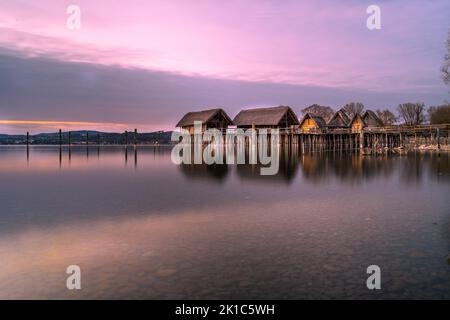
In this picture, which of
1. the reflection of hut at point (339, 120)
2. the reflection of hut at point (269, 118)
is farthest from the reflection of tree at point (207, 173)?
the reflection of hut at point (339, 120)

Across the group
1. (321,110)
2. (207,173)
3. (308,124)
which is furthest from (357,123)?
(321,110)

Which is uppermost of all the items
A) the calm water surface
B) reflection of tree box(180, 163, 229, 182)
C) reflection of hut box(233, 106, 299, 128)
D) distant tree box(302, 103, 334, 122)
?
distant tree box(302, 103, 334, 122)

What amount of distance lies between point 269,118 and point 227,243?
5447 cm

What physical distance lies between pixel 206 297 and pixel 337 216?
688 centimetres

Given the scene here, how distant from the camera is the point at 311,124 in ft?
204

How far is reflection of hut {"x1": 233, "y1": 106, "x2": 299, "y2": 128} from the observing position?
6038 cm

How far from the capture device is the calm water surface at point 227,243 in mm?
6078

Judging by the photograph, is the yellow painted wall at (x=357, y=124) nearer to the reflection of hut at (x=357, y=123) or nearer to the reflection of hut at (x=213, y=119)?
the reflection of hut at (x=357, y=123)

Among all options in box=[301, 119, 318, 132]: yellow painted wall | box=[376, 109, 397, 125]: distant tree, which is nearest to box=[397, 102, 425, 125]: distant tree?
box=[376, 109, 397, 125]: distant tree

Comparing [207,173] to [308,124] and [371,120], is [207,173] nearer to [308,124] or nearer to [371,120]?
[308,124]

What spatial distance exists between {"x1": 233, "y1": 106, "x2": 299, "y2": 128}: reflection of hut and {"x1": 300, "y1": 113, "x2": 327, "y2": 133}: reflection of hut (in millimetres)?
1916

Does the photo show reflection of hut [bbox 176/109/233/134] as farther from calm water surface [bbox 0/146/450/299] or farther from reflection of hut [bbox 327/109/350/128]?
calm water surface [bbox 0/146/450/299]
